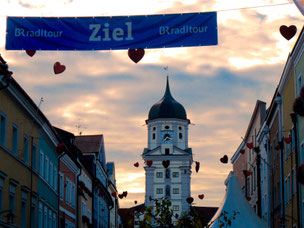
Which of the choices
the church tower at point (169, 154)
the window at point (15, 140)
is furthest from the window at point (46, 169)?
the church tower at point (169, 154)

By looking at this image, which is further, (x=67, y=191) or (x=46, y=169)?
(x=67, y=191)

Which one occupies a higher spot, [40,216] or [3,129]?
[3,129]

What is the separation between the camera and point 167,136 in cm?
15225

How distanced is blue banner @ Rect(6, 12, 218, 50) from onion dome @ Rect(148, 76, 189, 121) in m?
132

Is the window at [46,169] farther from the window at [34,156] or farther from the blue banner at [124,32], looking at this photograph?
the blue banner at [124,32]

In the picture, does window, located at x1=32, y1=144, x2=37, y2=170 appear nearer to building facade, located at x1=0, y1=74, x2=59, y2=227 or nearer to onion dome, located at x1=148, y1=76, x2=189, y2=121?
building facade, located at x1=0, y1=74, x2=59, y2=227

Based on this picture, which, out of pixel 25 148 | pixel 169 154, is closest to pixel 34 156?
pixel 25 148

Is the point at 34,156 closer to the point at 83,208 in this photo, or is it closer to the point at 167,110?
the point at 83,208

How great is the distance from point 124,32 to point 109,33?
1.34 feet

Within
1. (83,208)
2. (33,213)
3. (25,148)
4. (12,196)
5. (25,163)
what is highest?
(25,148)

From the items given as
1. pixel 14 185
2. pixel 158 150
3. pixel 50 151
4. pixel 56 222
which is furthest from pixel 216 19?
pixel 158 150

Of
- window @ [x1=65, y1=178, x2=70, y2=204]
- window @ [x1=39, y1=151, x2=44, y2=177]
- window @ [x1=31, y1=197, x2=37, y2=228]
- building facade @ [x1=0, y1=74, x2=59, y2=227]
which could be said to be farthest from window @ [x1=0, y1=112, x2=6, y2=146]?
window @ [x1=65, y1=178, x2=70, y2=204]

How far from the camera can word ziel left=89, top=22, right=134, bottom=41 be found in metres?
20.6

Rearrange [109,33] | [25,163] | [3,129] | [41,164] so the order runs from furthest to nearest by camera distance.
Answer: [41,164], [25,163], [3,129], [109,33]
